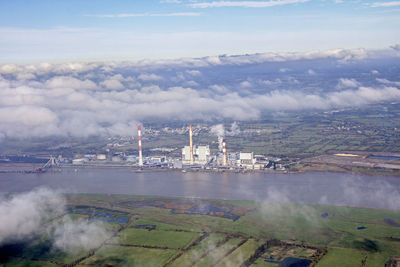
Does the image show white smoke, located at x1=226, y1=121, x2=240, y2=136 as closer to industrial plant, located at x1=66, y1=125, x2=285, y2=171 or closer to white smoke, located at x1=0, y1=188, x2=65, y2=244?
industrial plant, located at x1=66, y1=125, x2=285, y2=171

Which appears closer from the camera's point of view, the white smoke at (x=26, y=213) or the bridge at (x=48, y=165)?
the white smoke at (x=26, y=213)

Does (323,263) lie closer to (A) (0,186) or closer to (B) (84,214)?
(B) (84,214)

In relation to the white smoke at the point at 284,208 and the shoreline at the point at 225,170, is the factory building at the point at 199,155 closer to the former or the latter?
the shoreline at the point at 225,170

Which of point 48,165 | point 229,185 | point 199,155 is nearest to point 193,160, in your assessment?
point 199,155

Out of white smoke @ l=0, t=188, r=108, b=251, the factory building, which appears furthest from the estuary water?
white smoke @ l=0, t=188, r=108, b=251

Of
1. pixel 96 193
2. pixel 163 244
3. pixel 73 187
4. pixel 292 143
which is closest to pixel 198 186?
pixel 96 193

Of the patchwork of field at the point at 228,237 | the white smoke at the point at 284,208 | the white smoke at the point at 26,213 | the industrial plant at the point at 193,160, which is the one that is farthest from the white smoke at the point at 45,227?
the industrial plant at the point at 193,160
